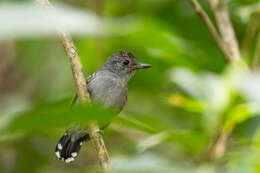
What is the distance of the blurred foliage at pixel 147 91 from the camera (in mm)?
988

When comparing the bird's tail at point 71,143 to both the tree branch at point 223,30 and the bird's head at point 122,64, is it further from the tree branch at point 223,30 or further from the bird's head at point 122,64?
the tree branch at point 223,30

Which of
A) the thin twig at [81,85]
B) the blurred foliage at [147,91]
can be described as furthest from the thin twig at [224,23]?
the thin twig at [81,85]

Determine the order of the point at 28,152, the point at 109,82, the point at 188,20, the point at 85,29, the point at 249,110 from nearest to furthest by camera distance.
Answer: the point at 85,29 < the point at 249,110 < the point at 28,152 < the point at 188,20 < the point at 109,82

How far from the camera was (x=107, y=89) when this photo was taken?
491 centimetres

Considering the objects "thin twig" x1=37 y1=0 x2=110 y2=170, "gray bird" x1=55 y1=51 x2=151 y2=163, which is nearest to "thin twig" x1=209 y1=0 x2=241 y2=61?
"thin twig" x1=37 y1=0 x2=110 y2=170

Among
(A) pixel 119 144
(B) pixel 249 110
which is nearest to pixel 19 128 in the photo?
(B) pixel 249 110

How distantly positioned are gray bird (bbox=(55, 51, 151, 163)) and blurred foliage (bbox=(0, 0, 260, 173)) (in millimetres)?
171

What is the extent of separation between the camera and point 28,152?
13.8 feet

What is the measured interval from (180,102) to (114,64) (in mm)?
3475

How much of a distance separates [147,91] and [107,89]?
20.4 inches

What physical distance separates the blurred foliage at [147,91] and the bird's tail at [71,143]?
0.15m

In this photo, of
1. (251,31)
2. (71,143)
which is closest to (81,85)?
(251,31)

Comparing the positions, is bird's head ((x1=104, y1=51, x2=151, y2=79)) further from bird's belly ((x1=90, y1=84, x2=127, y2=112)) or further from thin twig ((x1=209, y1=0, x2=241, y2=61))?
thin twig ((x1=209, y1=0, x2=241, y2=61))

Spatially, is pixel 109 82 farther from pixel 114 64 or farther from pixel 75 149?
pixel 75 149
